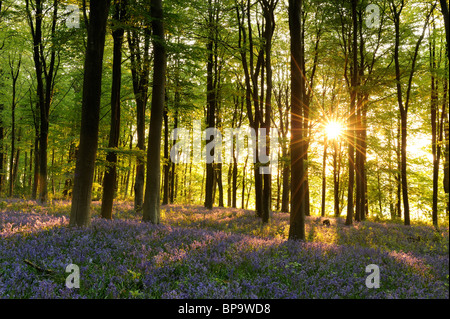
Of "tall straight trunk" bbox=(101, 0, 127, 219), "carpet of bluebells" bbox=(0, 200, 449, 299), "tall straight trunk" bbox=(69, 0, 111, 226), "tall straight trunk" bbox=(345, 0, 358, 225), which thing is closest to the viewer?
"carpet of bluebells" bbox=(0, 200, 449, 299)

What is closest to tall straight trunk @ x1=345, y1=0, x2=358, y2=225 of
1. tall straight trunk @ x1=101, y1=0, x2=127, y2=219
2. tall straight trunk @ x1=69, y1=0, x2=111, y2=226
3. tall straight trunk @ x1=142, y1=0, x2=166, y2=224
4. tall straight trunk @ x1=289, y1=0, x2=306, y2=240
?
tall straight trunk @ x1=289, y1=0, x2=306, y2=240

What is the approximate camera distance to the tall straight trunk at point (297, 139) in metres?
8.88

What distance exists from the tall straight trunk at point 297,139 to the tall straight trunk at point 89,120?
611 cm

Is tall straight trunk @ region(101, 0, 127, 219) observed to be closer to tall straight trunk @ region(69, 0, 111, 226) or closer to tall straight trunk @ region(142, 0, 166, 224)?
tall straight trunk @ region(142, 0, 166, 224)

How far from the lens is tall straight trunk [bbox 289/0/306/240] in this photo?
888 centimetres

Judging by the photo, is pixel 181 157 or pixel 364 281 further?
pixel 181 157

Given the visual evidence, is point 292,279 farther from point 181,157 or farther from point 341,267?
point 181,157

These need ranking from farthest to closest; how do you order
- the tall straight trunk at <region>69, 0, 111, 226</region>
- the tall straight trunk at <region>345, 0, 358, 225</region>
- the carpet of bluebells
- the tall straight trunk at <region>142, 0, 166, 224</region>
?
the tall straight trunk at <region>345, 0, 358, 225</region> < the tall straight trunk at <region>142, 0, 166, 224</region> < the tall straight trunk at <region>69, 0, 111, 226</region> < the carpet of bluebells

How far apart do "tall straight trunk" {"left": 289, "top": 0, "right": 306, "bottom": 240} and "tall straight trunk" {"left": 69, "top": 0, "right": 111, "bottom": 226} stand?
6.11 metres

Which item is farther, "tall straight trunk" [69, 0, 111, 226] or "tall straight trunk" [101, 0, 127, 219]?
"tall straight trunk" [101, 0, 127, 219]

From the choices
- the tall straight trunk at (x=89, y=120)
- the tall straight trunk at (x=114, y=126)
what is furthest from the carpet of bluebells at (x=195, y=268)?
the tall straight trunk at (x=114, y=126)

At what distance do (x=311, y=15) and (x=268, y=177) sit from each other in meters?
13.9
